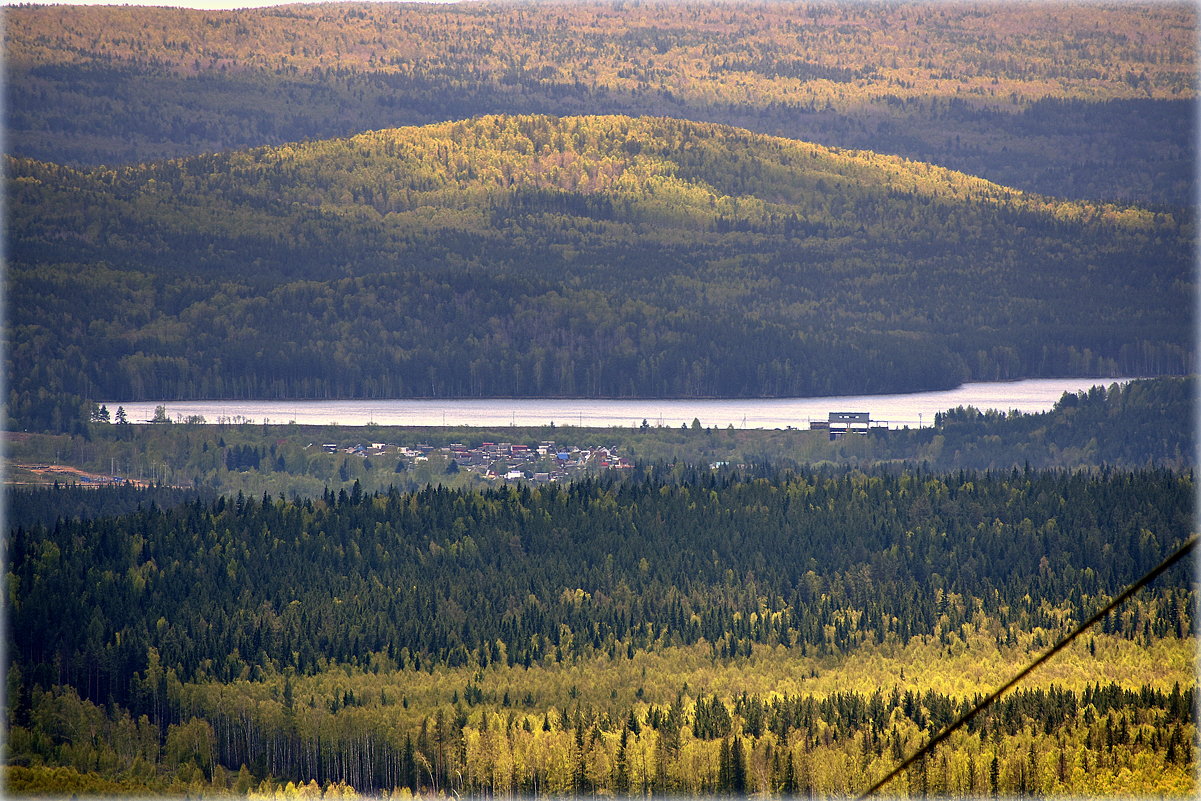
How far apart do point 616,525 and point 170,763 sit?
175 ft

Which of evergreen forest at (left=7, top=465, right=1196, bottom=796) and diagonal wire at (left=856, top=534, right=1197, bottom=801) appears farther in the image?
evergreen forest at (left=7, top=465, right=1196, bottom=796)

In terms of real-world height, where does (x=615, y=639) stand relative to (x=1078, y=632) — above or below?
below

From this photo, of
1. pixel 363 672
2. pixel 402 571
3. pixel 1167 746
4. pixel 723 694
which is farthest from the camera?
pixel 402 571

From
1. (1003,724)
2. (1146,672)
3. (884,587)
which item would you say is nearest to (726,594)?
(884,587)

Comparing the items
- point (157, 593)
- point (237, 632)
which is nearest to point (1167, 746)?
point (237, 632)

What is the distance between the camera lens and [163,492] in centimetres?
18462

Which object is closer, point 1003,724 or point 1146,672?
point 1003,724

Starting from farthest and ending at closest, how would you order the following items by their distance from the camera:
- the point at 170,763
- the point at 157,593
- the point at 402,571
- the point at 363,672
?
the point at 402,571 → the point at 157,593 → the point at 363,672 → the point at 170,763

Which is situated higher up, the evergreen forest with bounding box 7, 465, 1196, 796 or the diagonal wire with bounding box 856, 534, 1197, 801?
the diagonal wire with bounding box 856, 534, 1197, 801

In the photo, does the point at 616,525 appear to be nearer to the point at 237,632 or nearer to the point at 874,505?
the point at 874,505

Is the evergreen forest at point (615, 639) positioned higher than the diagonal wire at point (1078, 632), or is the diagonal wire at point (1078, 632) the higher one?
the diagonal wire at point (1078, 632)

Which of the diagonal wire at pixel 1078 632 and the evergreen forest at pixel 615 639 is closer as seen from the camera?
the diagonal wire at pixel 1078 632

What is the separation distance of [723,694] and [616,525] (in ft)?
132

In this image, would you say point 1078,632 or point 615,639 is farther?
point 615,639
